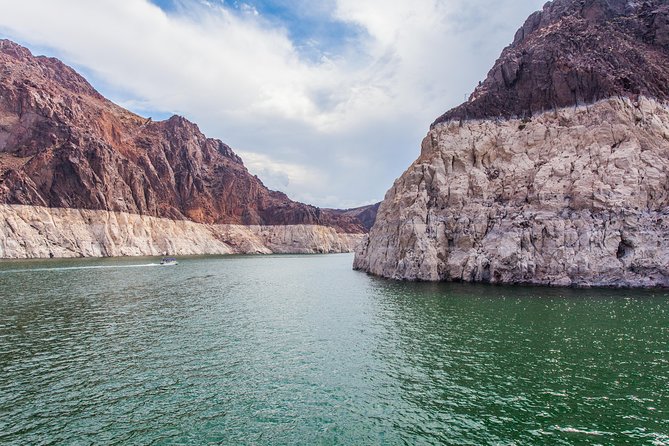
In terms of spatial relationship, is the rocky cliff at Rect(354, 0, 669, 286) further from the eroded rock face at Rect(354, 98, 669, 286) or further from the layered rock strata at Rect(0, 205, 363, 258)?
the layered rock strata at Rect(0, 205, 363, 258)

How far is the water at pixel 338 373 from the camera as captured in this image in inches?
598

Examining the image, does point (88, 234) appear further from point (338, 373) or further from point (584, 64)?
point (584, 64)

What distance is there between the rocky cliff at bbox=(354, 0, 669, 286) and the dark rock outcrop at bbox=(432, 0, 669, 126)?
0.19 meters

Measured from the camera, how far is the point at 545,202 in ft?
177

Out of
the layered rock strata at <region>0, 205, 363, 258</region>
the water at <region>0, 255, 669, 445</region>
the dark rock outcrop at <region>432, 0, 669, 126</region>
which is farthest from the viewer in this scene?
the layered rock strata at <region>0, 205, 363, 258</region>

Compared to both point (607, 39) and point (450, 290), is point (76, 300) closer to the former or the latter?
point (450, 290)

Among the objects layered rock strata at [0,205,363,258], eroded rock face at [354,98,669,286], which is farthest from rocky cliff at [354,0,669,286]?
layered rock strata at [0,205,363,258]

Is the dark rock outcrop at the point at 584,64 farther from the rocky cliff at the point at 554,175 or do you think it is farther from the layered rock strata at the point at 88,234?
the layered rock strata at the point at 88,234

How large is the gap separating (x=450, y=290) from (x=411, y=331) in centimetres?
1991

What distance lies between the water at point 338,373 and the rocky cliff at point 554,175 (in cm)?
1184

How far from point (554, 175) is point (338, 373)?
160 feet

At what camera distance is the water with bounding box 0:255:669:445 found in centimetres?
1519

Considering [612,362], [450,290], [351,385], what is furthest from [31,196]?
[612,362]

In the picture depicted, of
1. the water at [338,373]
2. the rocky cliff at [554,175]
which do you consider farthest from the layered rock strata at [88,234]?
the rocky cliff at [554,175]
